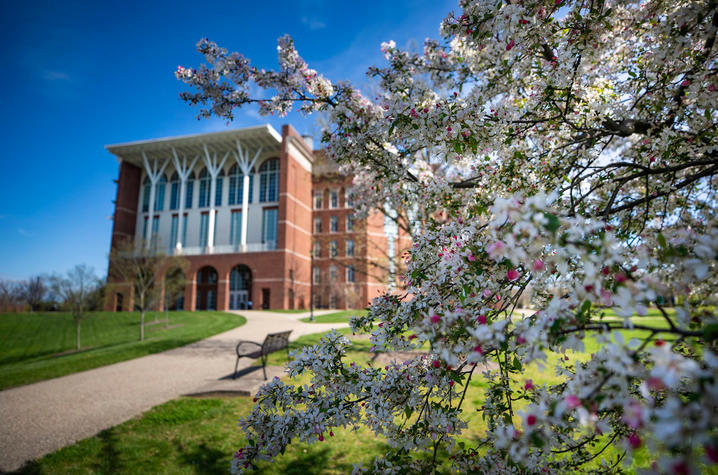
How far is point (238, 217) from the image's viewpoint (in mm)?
36719

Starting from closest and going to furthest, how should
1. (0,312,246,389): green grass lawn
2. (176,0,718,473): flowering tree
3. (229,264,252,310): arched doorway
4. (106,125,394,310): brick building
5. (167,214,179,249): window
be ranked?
(176,0,718,473): flowering tree → (0,312,246,389): green grass lawn → (106,125,394,310): brick building → (229,264,252,310): arched doorway → (167,214,179,249): window

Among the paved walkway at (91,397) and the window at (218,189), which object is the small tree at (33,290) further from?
the paved walkway at (91,397)

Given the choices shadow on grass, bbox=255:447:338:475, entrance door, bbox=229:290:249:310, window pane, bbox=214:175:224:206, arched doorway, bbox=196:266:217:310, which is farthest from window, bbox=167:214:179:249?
shadow on grass, bbox=255:447:338:475

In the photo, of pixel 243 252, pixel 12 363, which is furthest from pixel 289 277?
pixel 12 363

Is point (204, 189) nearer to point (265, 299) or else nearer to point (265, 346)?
point (265, 299)

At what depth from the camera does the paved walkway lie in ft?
16.3

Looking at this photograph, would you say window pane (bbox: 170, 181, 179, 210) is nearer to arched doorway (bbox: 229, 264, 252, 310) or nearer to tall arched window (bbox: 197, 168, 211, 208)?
tall arched window (bbox: 197, 168, 211, 208)

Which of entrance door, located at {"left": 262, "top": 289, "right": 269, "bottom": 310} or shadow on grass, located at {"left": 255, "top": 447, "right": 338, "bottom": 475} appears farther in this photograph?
entrance door, located at {"left": 262, "top": 289, "right": 269, "bottom": 310}

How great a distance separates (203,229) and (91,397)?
107 feet

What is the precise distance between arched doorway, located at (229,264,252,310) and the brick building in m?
0.10

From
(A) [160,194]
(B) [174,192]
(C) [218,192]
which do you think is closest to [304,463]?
(C) [218,192]

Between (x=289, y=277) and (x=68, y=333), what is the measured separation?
18414 millimetres

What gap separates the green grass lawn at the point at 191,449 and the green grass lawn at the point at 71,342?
5803 mm

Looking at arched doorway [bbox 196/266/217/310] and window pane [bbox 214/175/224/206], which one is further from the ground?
window pane [bbox 214/175/224/206]
